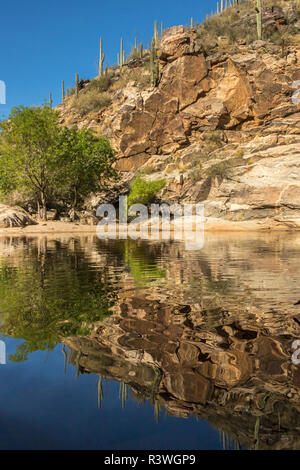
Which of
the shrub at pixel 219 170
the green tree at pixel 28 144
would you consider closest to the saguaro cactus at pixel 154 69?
the shrub at pixel 219 170

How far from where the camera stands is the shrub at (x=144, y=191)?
3553 centimetres

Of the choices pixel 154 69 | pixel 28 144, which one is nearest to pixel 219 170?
pixel 28 144

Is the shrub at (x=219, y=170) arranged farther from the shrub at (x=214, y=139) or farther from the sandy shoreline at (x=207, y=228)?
the shrub at (x=214, y=139)

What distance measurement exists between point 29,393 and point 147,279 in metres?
5.05

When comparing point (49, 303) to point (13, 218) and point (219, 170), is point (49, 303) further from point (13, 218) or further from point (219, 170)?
point (219, 170)

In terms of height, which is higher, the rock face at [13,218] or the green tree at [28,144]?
the green tree at [28,144]

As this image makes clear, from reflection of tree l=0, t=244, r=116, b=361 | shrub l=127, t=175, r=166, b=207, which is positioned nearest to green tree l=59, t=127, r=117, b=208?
shrub l=127, t=175, r=166, b=207

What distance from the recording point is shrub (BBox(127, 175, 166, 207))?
35.5m

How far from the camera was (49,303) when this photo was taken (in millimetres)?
5352

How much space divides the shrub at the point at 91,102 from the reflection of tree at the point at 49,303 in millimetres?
49554

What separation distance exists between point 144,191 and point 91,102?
86.5ft

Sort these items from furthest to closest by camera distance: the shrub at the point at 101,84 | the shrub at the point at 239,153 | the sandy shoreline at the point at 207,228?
the shrub at the point at 101,84 → the shrub at the point at 239,153 → the sandy shoreline at the point at 207,228

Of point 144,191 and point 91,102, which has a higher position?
point 91,102

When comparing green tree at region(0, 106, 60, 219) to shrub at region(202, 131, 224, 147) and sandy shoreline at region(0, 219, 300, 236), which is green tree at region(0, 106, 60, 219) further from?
shrub at region(202, 131, 224, 147)
